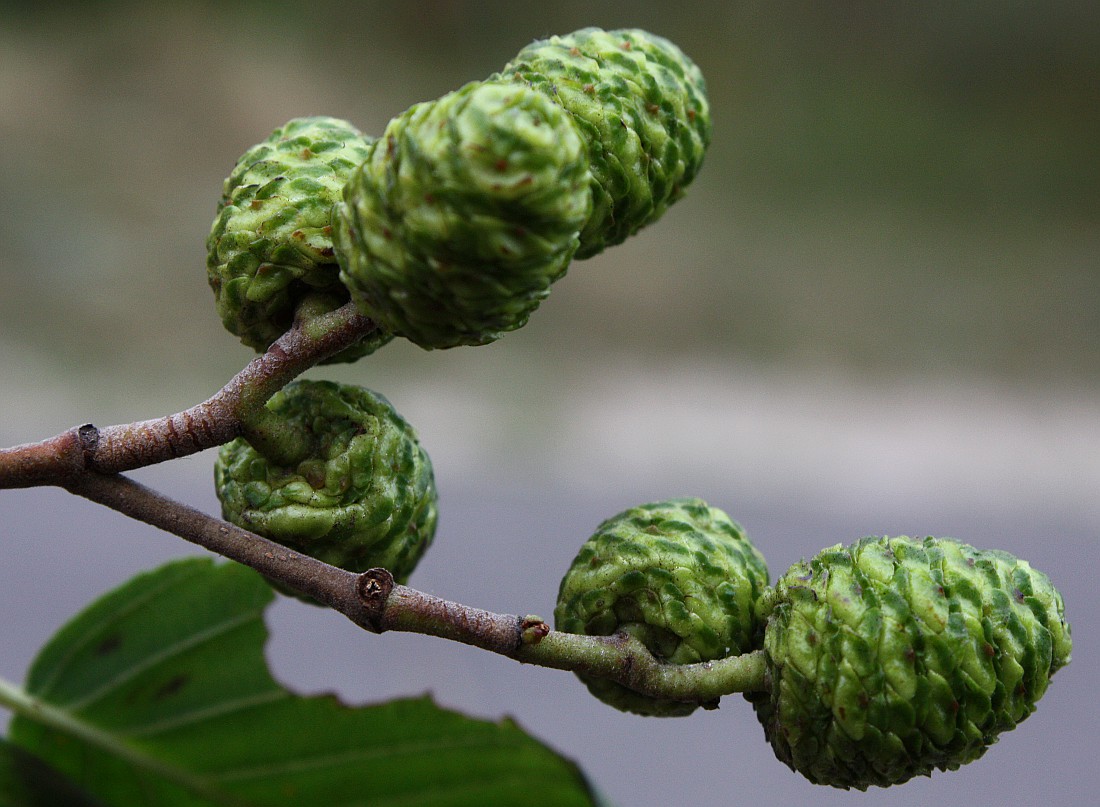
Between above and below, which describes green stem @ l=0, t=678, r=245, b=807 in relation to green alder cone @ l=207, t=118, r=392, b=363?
below

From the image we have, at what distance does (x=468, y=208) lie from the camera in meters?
0.47

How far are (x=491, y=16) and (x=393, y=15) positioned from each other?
1.02ft

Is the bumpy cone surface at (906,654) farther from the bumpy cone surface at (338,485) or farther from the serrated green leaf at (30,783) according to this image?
the serrated green leaf at (30,783)

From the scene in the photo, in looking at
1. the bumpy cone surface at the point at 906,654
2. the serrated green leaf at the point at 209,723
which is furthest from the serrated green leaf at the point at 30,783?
the bumpy cone surface at the point at 906,654

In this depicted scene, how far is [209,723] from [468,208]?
33 cm

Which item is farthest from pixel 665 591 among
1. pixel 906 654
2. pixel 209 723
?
pixel 209 723

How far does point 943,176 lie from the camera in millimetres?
3613

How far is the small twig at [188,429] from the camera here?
56cm

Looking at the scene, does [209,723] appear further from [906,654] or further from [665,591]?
[906,654]

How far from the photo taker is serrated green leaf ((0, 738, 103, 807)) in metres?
0.59

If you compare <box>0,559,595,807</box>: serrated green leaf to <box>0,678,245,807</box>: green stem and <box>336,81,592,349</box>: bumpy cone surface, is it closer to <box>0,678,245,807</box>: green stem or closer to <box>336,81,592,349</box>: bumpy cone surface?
<box>0,678,245,807</box>: green stem

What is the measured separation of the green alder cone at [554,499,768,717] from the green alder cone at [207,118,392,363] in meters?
0.19

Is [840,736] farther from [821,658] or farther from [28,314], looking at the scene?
[28,314]

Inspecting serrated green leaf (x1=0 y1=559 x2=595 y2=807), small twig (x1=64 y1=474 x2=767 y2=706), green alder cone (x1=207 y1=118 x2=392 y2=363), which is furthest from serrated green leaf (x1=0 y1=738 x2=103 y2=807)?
green alder cone (x1=207 y1=118 x2=392 y2=363)
